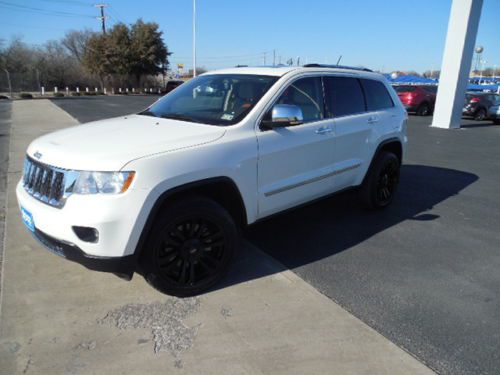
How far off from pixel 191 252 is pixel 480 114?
2066 cm

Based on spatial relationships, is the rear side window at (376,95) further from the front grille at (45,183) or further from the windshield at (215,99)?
the front grille at (45,183)

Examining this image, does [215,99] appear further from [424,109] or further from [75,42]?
[75,42]

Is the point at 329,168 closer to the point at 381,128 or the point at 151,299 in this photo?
the point at 381,128

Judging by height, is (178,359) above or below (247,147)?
below

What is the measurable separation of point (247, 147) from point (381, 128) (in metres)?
2.42

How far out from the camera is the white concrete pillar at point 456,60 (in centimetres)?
1466

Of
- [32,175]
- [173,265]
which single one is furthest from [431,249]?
[32,175]

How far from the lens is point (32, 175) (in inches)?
126

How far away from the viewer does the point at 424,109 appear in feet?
71.0

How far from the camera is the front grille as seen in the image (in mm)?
2836

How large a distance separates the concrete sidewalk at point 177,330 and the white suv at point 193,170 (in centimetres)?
32

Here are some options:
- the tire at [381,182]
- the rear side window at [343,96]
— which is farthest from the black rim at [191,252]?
the tire at [381,182]

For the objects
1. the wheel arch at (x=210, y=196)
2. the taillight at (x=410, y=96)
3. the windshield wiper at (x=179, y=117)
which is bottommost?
the wheel arch at (x=210, y=196)

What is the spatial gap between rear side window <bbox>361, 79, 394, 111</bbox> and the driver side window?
1001 mm
